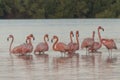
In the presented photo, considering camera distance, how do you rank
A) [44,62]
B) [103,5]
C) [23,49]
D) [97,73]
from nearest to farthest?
[97,73] < [44,62] < [23,49] < [103,5]

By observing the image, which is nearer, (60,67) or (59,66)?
(60,67)

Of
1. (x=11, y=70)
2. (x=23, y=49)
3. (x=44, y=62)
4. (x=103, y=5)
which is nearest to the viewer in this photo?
(x=11, y=70)

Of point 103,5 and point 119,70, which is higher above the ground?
point 103,5

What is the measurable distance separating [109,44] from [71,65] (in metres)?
4.33

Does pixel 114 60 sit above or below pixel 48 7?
below

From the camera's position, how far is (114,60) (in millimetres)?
21062

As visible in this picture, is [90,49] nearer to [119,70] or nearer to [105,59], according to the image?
[105,59]

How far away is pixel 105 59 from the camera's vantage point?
2136 cm

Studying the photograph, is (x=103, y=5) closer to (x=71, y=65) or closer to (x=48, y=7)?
(x=48, y=7)

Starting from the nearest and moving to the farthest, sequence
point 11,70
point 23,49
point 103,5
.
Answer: point 11,70, point 23,49, point 103,5

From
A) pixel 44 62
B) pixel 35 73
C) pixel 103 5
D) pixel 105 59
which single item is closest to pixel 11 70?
pixel 35 73

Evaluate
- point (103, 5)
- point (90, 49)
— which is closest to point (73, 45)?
point (90, 49)

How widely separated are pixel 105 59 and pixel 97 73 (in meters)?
4.17

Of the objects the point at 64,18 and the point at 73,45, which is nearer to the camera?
the point at 73,45
